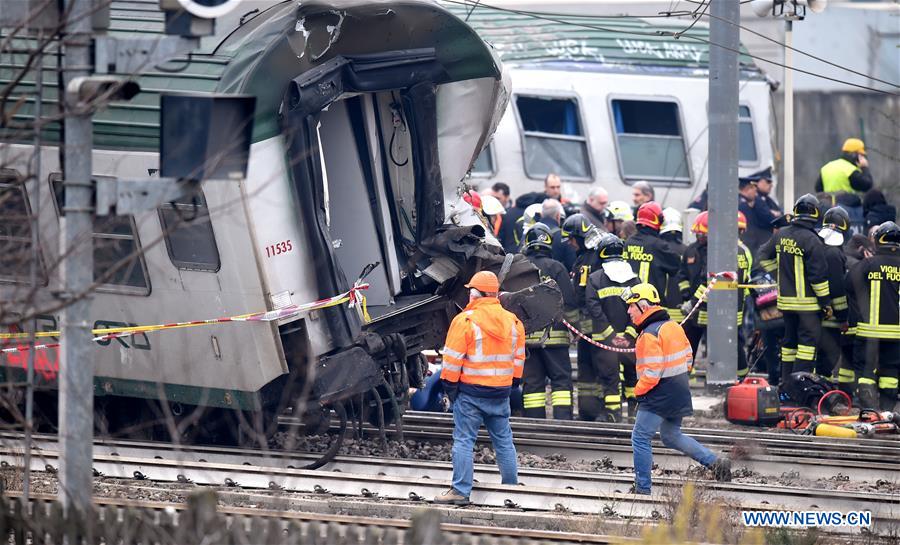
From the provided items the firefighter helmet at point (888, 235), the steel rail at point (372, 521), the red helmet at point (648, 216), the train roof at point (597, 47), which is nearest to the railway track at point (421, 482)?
the steel rail at point (372, 521)

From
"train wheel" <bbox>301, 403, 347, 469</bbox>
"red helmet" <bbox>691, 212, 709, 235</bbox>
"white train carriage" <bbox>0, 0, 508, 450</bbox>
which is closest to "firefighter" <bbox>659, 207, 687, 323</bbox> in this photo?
"red helmet" <bbox>691, 212, 709, 235</bbox>

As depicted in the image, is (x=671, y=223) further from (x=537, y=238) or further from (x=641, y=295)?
(x=641, y=295)

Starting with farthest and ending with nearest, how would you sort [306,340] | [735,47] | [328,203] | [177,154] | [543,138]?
[543,138]
[735,47]
[328,203]
[306,340]
[177,154]

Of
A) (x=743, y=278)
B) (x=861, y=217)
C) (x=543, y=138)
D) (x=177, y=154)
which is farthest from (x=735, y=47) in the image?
(x=177, y=154)

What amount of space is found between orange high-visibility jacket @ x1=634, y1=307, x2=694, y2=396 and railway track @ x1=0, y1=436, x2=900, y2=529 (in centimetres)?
78

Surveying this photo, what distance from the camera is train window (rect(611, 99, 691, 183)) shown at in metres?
21.0

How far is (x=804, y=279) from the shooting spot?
583 inches

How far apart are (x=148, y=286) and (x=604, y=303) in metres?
4.69

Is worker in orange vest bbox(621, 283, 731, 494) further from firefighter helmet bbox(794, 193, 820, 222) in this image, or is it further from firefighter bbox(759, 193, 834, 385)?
firefighter helmet bbox(794, 193, 820, 222)

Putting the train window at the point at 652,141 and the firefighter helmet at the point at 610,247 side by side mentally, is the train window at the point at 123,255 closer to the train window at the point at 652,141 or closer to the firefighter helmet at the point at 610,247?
the firefighter helmet at the point at 610,247

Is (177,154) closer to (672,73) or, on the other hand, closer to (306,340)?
(306,340)

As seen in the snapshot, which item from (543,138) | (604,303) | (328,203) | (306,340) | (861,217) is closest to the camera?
(306,340)

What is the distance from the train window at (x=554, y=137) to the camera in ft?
68.0

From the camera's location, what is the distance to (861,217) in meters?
18.8
